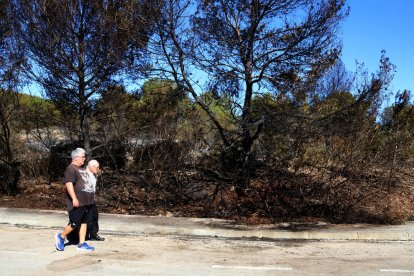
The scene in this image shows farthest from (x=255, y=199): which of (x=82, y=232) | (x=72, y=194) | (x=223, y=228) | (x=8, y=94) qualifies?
(x=8, y=94)

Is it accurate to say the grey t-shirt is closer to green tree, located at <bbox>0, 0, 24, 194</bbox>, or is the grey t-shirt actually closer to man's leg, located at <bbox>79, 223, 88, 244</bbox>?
man's leg, located at <bbox>79, 223, 88, 244</bbox>

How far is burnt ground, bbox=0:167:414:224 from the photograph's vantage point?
11.6 meters

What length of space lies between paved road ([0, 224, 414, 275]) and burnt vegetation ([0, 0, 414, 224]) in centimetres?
232

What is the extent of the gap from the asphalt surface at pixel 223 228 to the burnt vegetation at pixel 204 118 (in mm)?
789

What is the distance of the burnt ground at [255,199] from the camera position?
11633 mm

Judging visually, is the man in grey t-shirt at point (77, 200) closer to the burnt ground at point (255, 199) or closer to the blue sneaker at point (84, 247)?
the blue sneaker at point (84, 247)

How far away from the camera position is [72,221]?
25.7 ft

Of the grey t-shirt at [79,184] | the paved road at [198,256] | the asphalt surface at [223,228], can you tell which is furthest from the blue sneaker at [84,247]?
the asphalt surface at [223,228]

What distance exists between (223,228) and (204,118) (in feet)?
12.5

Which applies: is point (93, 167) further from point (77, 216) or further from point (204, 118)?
point (204, 118)

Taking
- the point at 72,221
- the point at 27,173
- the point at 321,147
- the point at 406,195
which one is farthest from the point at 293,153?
the point at 27,173

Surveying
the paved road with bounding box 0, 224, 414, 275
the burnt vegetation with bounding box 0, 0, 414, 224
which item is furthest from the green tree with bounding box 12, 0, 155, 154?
the paved road with bounding box 0, 224, 414, 275

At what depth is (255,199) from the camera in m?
12.4

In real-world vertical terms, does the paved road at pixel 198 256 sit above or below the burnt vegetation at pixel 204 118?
below
